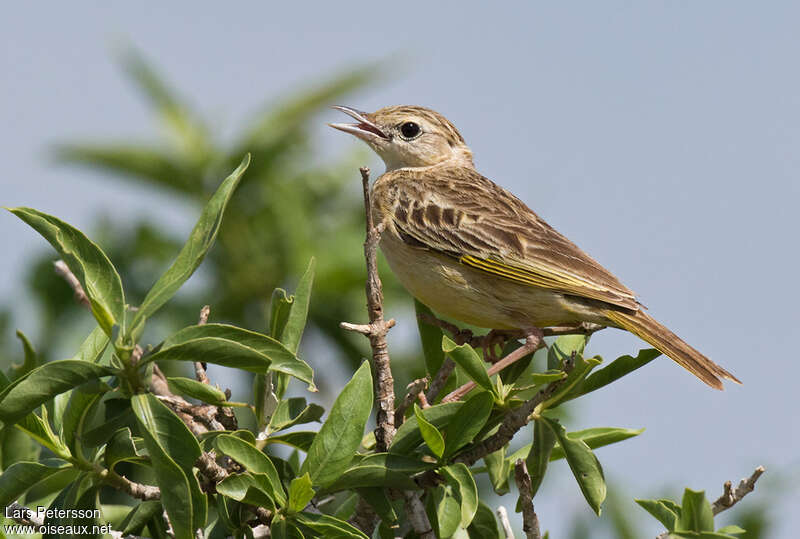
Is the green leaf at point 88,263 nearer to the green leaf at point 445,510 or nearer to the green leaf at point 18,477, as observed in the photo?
the green leaf at point 18,477

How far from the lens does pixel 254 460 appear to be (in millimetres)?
3109

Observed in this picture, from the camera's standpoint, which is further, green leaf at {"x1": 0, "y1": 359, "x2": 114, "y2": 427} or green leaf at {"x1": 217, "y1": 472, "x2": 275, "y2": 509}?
green leaf at {"x1": 217, "y1": 472, "x2": 275, "y2": 509}

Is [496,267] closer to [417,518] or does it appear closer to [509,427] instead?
[509,427]

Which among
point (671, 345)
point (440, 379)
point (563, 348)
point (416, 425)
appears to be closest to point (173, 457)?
point (416, 425)

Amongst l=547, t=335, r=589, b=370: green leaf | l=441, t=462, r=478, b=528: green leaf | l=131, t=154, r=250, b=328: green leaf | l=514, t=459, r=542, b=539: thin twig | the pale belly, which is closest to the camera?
l=131, t=154, r=250, b=328: green leaf

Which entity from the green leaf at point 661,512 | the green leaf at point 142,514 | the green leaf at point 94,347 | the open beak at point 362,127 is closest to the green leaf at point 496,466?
the green leaf at point 661,512

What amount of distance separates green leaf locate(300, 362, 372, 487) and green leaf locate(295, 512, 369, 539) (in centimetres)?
11

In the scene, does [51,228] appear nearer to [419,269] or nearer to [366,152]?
[419,269]

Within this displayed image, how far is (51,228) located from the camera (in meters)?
2.97

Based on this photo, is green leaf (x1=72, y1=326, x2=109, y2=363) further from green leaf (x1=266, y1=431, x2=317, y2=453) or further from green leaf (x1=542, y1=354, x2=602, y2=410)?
green leaf (x1=542, y1=354, x2=602, y2=410)

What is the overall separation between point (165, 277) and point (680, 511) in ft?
6.00

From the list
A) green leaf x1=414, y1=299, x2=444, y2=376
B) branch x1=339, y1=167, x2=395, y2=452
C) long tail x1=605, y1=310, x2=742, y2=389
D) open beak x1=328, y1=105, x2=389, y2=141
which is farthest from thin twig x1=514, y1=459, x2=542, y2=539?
open beak x1=328, y1=105, x2=389, y2=141

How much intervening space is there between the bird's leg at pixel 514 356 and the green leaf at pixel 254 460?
47.5 inches

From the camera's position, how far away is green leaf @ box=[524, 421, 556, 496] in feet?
12.7
